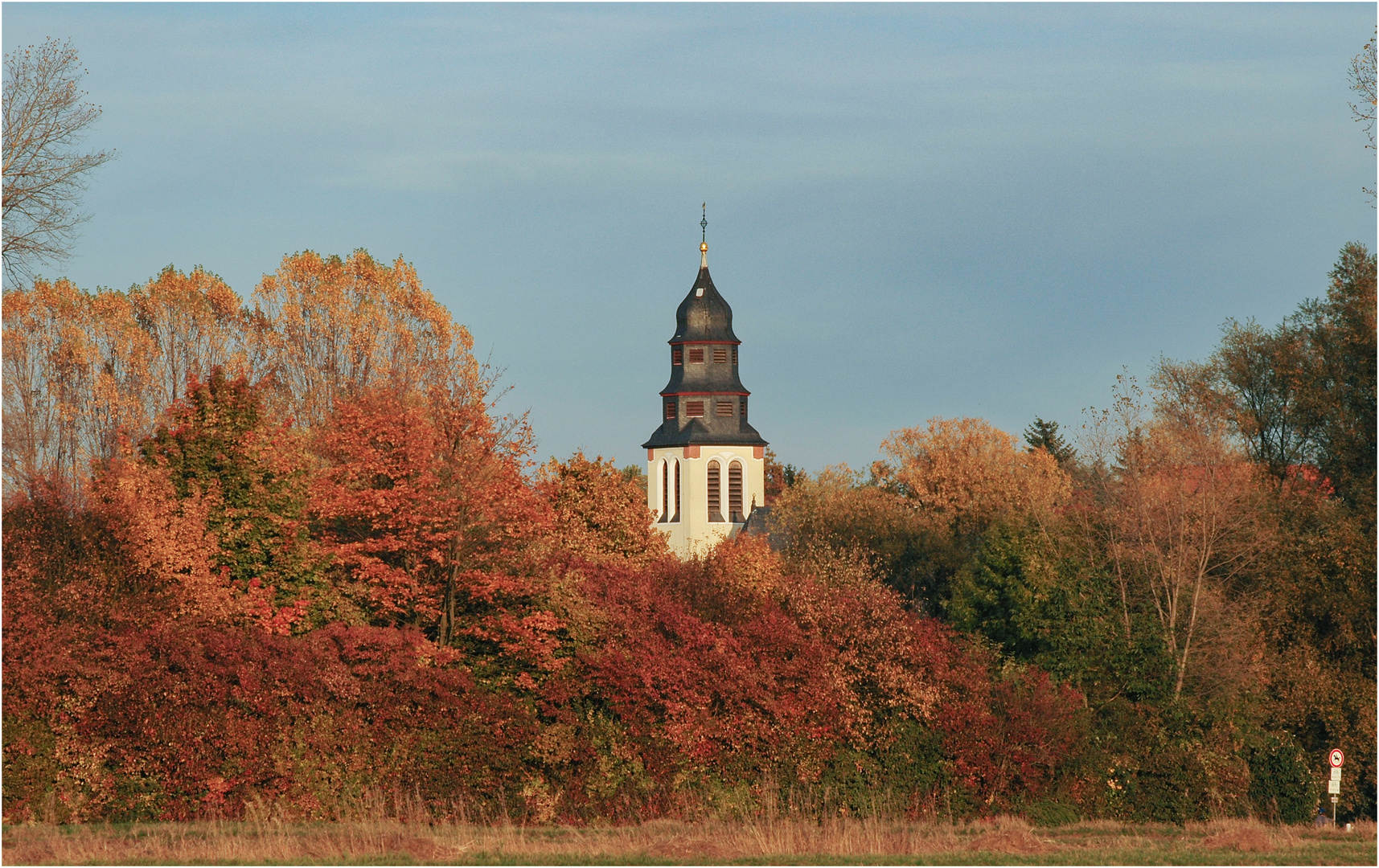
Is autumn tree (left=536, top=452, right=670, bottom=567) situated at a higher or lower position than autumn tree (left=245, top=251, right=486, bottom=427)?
lower

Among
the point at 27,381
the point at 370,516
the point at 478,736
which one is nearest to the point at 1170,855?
the point at 478,736

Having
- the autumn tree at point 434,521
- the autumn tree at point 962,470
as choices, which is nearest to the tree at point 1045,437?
the autumn tree at point 962,470

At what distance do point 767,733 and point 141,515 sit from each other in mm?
10959

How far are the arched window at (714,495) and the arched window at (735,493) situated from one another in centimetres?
55

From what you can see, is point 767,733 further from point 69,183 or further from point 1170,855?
point 69,183

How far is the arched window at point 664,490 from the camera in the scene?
75.3 meters

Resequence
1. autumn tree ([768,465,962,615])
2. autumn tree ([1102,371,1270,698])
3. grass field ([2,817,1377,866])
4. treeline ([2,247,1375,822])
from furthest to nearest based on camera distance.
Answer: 1. autumn tree ([768,465,962,615])
2. autumn tree ([1102,371,1270,698])
3. treeline ([2,247,1375,822])
4. grass field ([2,817,1377,866])

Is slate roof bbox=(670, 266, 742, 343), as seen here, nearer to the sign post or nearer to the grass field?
the sign post

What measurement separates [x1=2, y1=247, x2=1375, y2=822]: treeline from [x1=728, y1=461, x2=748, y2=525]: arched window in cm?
3879

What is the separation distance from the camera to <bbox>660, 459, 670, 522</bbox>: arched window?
7531cm

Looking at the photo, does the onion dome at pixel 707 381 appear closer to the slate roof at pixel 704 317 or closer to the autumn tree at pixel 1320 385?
the slate roof at pixel 704 317

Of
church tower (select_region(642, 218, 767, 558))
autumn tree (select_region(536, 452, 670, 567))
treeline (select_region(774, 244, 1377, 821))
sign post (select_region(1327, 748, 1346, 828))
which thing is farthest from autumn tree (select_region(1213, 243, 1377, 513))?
church tower (select_region(642, 218, 767, 558))

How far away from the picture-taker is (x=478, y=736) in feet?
81.7

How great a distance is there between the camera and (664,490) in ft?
248
